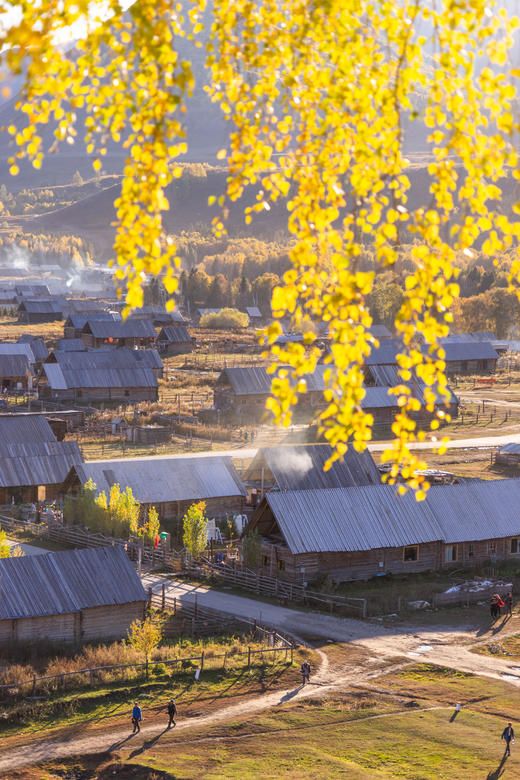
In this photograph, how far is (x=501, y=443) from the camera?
2468 inches

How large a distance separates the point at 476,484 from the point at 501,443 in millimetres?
22496

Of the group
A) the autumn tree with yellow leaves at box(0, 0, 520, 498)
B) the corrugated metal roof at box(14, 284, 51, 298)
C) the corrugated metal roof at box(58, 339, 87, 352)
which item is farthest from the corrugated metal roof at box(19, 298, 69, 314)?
the autumn tree with yellow leaves at box(0, 0, 520, 498)

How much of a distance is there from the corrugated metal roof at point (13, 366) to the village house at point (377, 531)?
48324 mm

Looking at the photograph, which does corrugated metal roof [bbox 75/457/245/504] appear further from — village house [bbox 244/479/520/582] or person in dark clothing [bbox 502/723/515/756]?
person in dark clothing [bbox 502/723/515/756]

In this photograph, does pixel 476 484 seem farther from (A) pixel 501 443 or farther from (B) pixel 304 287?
(B) pixel 304 287

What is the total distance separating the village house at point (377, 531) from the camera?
36.2 m

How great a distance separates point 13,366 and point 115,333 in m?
22.7

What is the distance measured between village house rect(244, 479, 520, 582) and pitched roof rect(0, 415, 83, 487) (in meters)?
12.9

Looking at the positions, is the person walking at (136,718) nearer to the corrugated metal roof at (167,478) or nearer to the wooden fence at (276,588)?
the wooden fence at (276,588)

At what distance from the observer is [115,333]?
103875 mm

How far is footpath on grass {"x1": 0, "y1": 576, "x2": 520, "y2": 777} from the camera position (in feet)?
70.9

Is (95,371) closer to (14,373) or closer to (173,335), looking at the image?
(14,373)

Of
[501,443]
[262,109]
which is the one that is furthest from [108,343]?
[262,109]

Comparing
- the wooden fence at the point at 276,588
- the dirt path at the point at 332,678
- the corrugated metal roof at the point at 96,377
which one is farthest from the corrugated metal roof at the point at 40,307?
the dirt path at the point at 332,678
